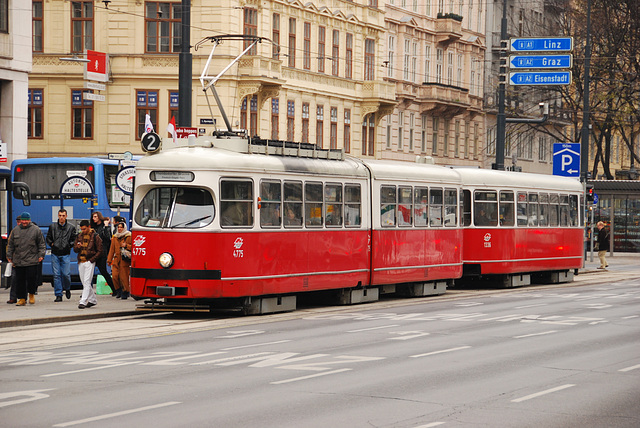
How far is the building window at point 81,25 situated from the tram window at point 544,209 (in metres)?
21.7

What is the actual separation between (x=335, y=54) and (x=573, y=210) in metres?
22.0

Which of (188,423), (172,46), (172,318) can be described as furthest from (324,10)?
(188,423)

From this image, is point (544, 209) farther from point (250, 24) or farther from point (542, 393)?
point (542, 393)

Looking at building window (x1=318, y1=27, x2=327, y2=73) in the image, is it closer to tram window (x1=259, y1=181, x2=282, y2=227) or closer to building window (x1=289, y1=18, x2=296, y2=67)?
building window (x1=289, y1=18, x2=296, y2=67)

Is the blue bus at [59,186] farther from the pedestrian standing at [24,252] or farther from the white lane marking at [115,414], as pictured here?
the white lane marking at [115,414]

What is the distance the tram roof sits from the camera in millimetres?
30094

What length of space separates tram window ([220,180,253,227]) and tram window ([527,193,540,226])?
12.9 m

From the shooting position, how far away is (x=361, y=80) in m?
56.3

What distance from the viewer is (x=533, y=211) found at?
32.4m

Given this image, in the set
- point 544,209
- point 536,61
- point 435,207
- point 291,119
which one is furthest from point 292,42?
point 435,207

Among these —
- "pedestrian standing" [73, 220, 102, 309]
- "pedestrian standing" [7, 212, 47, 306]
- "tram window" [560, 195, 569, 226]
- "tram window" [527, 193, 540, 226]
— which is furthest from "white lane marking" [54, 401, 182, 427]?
"tram window" [560, 195, 569, 226]

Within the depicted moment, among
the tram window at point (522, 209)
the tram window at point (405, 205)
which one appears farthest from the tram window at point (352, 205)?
the tram window at point (522, 209)

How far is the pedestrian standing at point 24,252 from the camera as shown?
21656mm

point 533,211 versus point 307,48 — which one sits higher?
point 307,48
